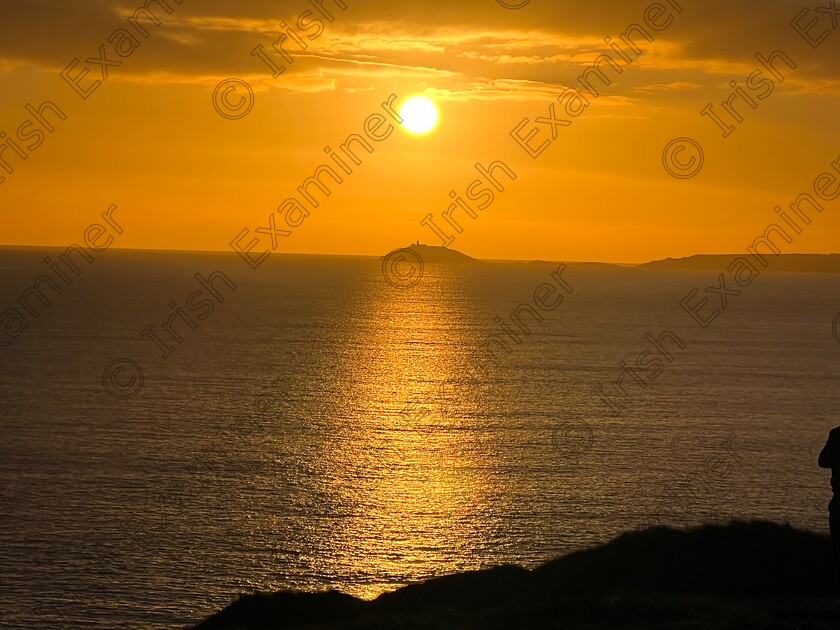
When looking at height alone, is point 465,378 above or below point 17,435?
above

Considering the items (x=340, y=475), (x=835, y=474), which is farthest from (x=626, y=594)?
(x=340, y=475)

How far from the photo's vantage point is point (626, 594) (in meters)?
41.4

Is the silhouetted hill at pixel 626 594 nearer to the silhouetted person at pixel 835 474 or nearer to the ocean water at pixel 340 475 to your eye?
the silhouetted person at pixel 835 474

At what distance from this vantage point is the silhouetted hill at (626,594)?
1494 inches

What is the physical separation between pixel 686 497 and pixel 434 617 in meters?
53.7

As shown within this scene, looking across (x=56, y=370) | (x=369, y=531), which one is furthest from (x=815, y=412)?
(x=56, y=370)

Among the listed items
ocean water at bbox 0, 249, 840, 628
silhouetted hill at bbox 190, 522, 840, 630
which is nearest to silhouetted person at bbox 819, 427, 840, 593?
silhouetted hill at bbox 190, 522, 840, 630

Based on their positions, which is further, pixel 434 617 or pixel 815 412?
pixel 815 412

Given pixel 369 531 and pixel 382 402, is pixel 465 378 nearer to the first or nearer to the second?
pixel 382 402

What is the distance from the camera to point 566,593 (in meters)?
45.0

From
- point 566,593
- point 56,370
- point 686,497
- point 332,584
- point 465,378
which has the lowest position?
point 566,593

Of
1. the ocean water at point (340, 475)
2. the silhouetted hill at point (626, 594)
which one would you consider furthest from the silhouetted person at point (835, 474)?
the ocean water at point (340, 475)

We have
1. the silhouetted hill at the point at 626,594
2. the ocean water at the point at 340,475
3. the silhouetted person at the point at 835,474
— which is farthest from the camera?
the ocean water at the point at 340,475

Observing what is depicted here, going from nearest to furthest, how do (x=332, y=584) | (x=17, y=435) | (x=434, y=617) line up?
(x=434, y=617) → (x=332, y=584) → (x=17, y=435)
